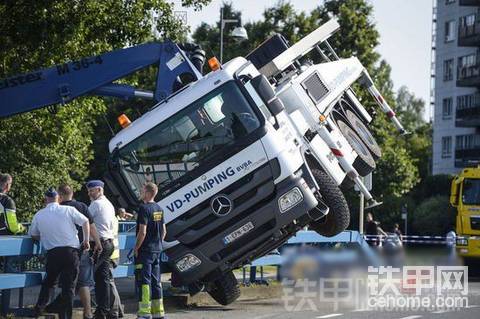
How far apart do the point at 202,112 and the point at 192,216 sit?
1359mm

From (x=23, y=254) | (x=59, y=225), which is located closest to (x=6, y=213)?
(x=23, y=254)

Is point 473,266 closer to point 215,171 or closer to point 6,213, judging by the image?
point 215,171

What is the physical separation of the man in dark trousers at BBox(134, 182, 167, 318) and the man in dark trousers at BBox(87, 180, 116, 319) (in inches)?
14.8

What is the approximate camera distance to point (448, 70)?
67812mm

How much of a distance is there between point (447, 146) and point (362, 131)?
5228 centimetres

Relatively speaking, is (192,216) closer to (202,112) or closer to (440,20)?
(202,112)

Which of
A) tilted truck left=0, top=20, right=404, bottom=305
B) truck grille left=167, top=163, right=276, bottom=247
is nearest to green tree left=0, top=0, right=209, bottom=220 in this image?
tilted truck left=0, top=20, right=404, bottom=305

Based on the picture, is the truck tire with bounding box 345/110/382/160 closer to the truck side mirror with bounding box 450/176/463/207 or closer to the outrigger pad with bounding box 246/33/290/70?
the outrigger pad with bounding box 246/33/290/70

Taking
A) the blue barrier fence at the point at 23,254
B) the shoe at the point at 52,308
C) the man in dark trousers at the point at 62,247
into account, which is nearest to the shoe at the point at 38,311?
the man in dark trousers at the point at 62,247

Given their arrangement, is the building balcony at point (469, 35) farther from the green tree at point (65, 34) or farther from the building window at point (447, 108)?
the green tree at point (65, 34)

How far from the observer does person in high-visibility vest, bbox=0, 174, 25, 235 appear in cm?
1268

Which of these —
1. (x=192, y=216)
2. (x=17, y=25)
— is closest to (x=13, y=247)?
(x=192, y=216)

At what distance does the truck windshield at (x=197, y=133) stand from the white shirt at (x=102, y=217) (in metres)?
0.93

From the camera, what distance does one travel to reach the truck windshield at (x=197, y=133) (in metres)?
13.3
